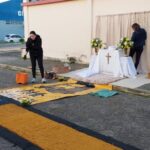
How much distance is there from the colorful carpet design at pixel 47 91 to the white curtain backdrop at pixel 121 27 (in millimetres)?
2680

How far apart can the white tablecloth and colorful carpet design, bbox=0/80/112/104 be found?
1340mm

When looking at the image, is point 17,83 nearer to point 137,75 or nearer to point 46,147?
point 137,75

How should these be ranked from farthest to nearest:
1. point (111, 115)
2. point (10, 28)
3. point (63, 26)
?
point (10, 28) < point (63, 26) < point (111, 115)

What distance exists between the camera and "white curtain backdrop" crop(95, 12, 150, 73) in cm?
1188

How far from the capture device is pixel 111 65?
11.6 meters

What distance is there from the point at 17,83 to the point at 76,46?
5.09 meters

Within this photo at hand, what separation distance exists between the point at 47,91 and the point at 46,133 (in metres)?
3.69

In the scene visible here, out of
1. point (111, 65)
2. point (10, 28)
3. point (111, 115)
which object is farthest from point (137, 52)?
point (10, 28)

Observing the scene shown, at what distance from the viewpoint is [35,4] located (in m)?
17.7

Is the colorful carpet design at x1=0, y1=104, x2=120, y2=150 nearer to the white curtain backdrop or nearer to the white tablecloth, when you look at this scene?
the white tablecloth

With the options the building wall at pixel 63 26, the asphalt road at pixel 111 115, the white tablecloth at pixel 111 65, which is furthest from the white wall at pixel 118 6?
the asphalt road at pixel 111 115

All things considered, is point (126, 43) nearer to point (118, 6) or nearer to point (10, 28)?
point (118, 6)

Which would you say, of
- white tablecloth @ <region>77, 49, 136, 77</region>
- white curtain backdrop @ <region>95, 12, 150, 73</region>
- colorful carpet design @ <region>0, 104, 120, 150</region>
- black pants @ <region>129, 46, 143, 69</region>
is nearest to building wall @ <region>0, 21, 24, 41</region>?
white curtain backdrop @ <region>95, 12, 150, 73</region>

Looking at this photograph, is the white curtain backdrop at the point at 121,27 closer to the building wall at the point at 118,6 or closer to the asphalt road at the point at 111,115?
the building wall at the point at 118,6
